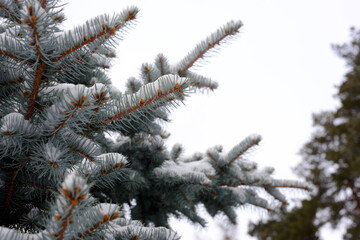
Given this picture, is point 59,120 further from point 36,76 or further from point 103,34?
point 103,34

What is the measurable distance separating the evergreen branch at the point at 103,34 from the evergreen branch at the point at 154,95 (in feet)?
0.77

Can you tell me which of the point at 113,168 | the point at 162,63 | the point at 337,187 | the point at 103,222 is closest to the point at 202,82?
the point at 162,63

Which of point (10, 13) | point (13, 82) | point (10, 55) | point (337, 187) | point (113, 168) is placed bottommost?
point (337, 187)

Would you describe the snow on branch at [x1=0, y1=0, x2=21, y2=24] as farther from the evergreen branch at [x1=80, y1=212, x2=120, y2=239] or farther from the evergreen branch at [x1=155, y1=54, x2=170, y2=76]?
the evergreen branch at [x1=155, y1=54, x2=170, y2=76]

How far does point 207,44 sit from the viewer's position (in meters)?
1.80

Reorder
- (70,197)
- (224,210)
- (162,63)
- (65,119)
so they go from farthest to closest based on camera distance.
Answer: (224,210), (162,63), (65,119), (70,197)

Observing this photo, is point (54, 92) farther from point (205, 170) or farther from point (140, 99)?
point (205, 170)

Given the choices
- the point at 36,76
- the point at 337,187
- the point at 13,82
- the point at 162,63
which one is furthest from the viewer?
the point at 337,187

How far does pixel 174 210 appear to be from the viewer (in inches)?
106

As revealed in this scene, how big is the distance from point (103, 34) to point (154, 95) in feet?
0.94

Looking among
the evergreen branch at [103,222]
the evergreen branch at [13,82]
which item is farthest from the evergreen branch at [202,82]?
the evergreen branch at [103,222]

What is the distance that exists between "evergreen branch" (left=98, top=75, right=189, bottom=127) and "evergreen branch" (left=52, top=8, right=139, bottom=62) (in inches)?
9.2

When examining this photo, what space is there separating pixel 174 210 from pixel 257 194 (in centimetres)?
92

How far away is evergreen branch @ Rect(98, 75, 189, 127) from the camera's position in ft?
3.33
